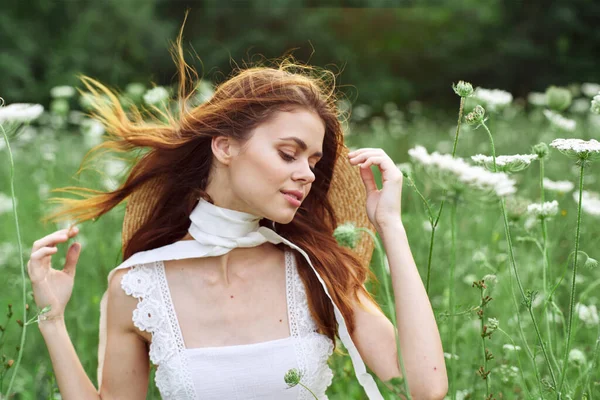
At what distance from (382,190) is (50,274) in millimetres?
729

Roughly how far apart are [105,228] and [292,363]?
1648mm

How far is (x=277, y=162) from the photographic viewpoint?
5.15ft

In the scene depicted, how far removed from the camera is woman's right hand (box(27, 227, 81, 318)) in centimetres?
161

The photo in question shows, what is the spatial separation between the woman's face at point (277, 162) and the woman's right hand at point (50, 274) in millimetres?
386

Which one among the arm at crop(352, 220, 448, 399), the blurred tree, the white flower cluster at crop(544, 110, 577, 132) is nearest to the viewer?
the arm at crop(352, 220, 448, 399)

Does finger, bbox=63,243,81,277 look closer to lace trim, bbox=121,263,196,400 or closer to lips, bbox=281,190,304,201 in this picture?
lace trim, bbox=121,263,196,400

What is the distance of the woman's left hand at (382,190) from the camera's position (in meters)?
1.55

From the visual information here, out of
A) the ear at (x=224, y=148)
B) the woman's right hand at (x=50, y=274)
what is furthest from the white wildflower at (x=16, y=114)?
the ear at (x=224, y=148)

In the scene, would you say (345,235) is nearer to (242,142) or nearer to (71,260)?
(242,142)

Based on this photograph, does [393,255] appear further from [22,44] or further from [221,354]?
[22,44]

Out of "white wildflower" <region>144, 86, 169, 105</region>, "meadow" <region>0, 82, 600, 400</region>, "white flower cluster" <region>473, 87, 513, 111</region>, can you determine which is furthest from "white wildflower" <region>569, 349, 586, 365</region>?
"white wildflower" <region>144, 86, 169, 105</region>

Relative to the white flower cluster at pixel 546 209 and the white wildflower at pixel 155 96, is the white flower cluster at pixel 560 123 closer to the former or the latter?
the white flower cluster at pixel 546 209

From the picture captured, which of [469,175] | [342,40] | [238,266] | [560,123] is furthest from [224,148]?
[342,40]

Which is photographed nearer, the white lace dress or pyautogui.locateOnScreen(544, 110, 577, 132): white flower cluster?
the white lace dress
